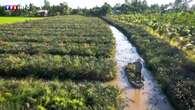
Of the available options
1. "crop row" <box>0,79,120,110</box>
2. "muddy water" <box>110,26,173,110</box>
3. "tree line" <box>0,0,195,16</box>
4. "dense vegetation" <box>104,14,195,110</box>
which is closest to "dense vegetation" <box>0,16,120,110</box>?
"crop row" <box>0,79,120,110</box>

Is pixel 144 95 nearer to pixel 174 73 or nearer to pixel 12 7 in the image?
pixel 174 73

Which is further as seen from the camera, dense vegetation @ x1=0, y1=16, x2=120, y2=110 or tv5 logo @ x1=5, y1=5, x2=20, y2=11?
tv5 logo @ x1=5, y1=5, x2=20, y2=11

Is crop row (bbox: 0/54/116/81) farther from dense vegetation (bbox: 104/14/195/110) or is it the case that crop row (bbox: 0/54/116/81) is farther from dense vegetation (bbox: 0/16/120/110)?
dense vegetation (bbox: 104/14/195/110)

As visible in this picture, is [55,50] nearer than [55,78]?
No

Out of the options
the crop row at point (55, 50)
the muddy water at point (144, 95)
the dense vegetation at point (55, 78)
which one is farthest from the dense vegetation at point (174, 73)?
the crop row at point (55, 50)

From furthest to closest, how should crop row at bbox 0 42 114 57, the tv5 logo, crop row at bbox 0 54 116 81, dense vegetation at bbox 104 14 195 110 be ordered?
1. the tv5 logo
2. crop row at bbox 0 42 114 57
3. crop row at bbox 0 54 116 81
4. dense vegetation at bbox 104 14 195 110

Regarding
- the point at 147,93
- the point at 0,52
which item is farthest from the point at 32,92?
the point at 0,52

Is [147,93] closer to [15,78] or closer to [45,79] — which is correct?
[45,79]

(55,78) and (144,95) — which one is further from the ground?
(55,78)

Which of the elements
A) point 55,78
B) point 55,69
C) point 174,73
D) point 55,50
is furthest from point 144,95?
point 55,50
